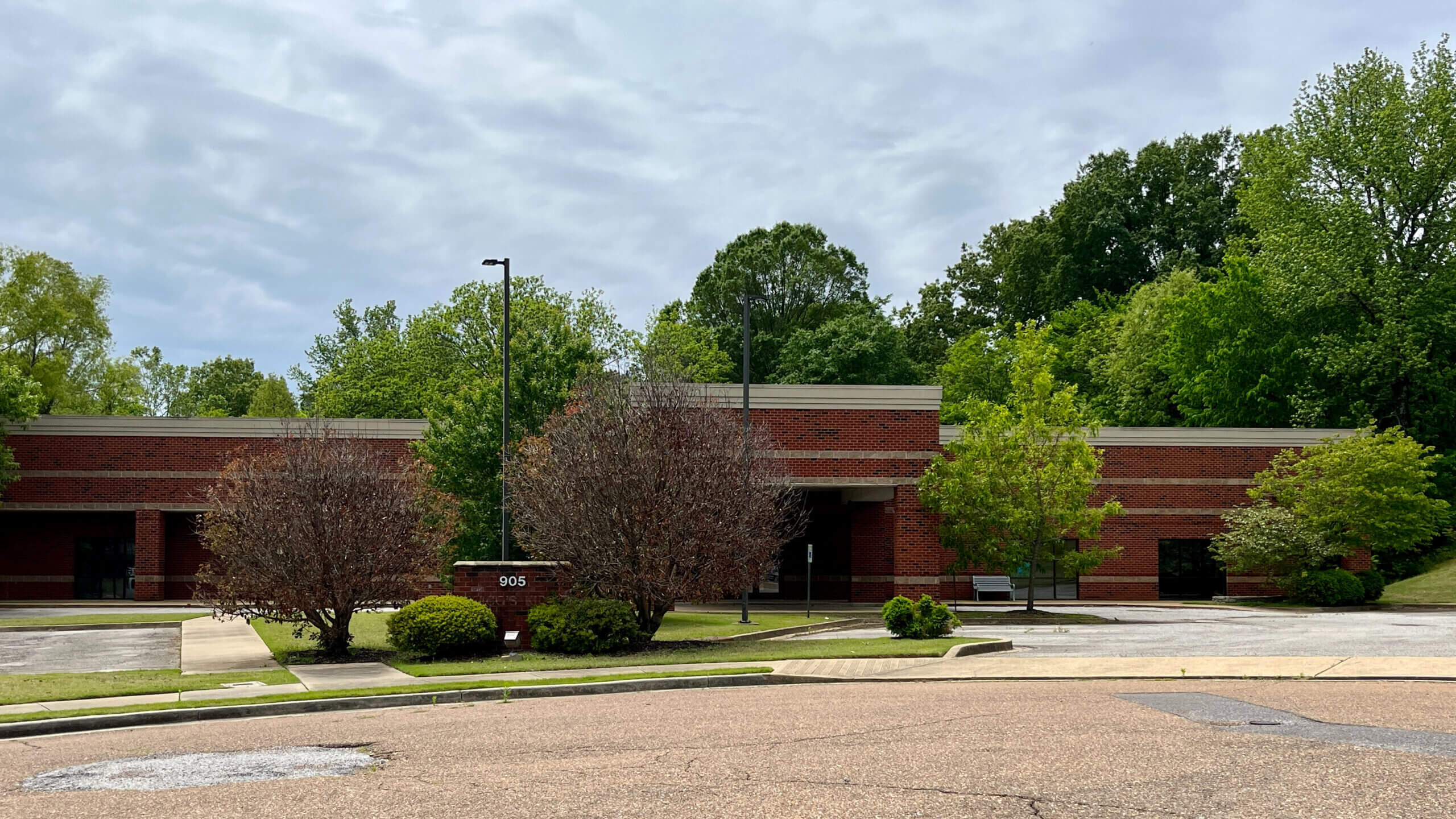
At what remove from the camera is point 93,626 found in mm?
29594

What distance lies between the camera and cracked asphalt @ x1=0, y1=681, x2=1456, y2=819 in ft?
26.9

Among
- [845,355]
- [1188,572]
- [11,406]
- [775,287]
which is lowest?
[1188,572]

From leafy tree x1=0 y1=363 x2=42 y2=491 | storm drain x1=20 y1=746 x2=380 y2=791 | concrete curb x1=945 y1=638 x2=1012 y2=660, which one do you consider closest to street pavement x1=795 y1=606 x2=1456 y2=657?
concrete curb x1=945 y1=638 x2=1012 y2=660

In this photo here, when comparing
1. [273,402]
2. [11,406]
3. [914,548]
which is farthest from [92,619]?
[273,402]

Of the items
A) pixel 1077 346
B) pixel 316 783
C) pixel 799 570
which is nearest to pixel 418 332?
pixel 799 570

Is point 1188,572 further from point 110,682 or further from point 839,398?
point 110,682

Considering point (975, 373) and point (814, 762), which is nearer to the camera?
point (814, 762)

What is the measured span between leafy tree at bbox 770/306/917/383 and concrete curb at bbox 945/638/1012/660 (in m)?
40.7

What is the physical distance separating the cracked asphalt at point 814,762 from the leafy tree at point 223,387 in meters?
87.9

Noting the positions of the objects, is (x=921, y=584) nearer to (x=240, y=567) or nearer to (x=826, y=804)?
(x=240, y=567)

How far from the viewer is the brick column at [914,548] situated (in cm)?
3338

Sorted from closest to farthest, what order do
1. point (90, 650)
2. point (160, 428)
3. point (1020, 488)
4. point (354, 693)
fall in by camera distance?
point (354, 693) < point (90, 650) < point (1020, 488) < point (160, 428)

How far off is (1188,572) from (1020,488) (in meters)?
13.6

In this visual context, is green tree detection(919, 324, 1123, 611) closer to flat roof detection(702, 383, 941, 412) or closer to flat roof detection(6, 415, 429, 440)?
flat roof detection(702, 383, 941, 412)
